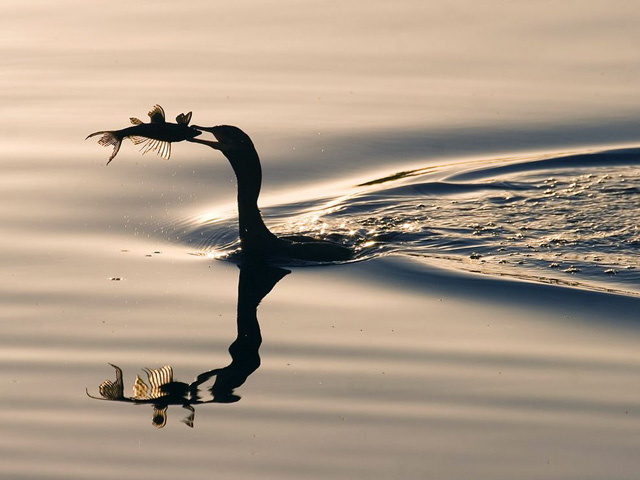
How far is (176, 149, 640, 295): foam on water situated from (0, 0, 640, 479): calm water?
37mm

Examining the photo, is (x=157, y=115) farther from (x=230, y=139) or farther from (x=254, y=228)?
(x=254, y=228)

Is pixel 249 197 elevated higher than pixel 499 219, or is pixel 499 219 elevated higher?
pixel 249 197

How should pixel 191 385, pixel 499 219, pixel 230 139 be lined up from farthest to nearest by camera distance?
pixel 499 219, pixel 230 139, pixel 191 385

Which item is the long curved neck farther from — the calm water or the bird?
the calm water

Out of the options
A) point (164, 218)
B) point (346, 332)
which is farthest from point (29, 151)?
point (346, 332)

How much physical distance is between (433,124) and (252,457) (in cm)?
814

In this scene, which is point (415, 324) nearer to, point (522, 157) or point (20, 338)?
point (20, 338)

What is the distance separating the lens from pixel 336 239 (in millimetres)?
11812

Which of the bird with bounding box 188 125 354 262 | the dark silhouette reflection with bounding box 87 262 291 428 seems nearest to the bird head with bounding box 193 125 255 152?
the bird with bounding box 188 125 354 262

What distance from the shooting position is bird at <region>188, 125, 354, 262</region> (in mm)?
10750

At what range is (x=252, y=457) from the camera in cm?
721

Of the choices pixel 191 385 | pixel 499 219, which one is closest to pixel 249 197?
pixel 499 219

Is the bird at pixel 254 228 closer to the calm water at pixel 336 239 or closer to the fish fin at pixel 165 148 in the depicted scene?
the calm water at pixel 336 239

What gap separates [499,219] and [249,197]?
2.84 m
